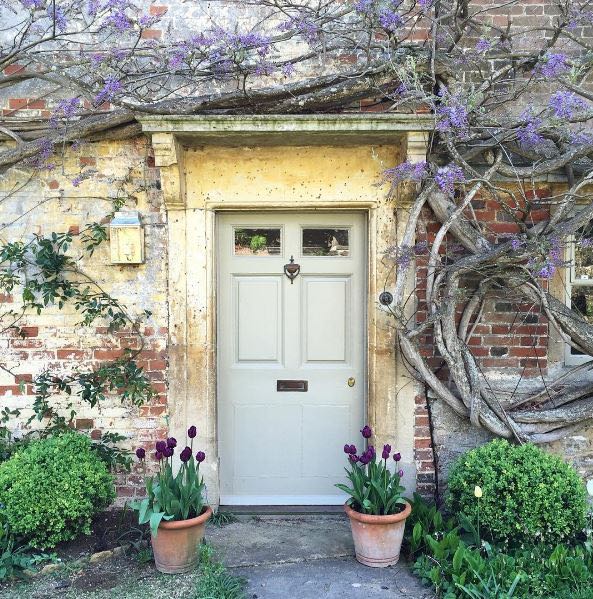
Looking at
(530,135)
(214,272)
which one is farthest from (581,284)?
(214,272)

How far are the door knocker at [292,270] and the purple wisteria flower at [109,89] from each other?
1750mm

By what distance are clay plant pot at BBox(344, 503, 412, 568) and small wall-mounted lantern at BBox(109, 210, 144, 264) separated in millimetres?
2387

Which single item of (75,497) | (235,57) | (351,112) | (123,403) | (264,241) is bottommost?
(75,497)

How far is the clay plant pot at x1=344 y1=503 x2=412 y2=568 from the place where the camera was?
3.81 metres

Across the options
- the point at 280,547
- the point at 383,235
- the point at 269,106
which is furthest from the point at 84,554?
the point at 269,106

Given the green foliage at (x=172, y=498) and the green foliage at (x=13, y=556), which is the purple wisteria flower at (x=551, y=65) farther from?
the green foliage at (x=13, y=556)

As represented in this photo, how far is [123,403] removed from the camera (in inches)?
180

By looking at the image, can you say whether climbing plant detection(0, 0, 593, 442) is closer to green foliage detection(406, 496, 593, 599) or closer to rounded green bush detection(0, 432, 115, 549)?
rounded green bush detection(0, 432, 115, 549)

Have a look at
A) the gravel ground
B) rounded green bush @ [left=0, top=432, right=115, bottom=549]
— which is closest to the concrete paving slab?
the gravel ground

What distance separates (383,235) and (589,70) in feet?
6.74

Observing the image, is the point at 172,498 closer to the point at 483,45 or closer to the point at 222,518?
the point at 222,518

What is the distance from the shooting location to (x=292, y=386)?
4.77 m

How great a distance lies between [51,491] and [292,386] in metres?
1.87

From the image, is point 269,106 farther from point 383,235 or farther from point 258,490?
point 258,490
